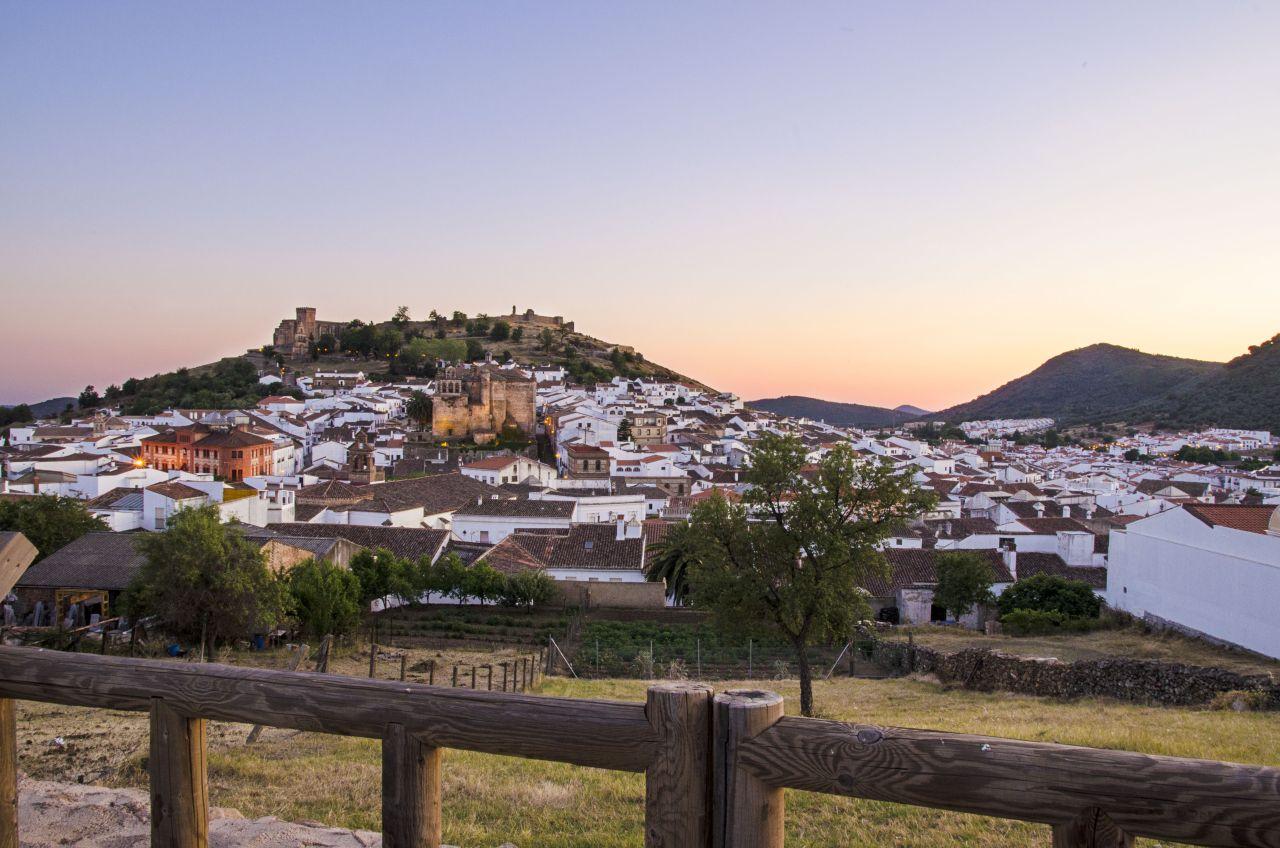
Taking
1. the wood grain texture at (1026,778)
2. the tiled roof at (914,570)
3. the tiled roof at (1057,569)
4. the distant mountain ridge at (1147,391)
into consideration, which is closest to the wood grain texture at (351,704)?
the wood grain texture at (1026,778)

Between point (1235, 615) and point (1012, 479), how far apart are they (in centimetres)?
5163

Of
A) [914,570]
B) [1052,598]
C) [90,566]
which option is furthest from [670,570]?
[90,566]

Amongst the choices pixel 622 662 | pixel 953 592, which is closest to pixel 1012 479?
pixel 953 592

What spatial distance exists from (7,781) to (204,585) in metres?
18.2

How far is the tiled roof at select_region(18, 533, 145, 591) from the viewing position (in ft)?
79.4

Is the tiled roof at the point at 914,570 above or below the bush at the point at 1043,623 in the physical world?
above

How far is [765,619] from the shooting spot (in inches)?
643

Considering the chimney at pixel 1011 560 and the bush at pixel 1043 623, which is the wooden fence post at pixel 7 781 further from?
the chimney at pixel 1011 560

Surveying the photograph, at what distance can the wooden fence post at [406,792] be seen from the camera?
7.99 feet

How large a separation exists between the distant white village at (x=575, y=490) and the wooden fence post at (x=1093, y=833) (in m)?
14.5

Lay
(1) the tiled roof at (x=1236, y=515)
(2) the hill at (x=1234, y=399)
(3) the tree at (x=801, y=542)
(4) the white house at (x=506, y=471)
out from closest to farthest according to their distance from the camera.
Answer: (3) the tree at (x=801, y=542) < (1) the tiled roof at (x=1236, y=515) < (4) the white house at (x=506, y=471) < (2) the hill at (x=1234, y=399)

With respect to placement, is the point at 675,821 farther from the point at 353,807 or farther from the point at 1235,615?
the point at 1235,615

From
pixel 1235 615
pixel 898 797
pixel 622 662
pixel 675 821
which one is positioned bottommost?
pixel 622 662

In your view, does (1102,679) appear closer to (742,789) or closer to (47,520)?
(742,789)
